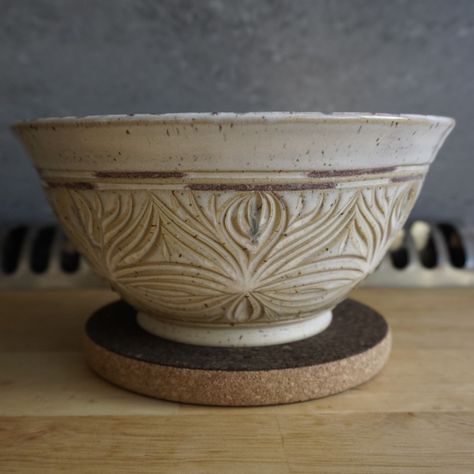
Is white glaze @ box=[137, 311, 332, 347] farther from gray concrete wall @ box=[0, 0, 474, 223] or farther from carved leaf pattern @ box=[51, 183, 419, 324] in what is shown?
gray concrete wall @ box=[0, 0, 474, 223]

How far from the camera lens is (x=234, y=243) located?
0.53 meters

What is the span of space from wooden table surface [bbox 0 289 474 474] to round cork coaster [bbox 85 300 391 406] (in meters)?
0.01

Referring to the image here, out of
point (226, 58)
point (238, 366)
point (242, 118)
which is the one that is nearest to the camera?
point (242, 118)

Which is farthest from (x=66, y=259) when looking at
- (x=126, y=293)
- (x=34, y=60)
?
(x=126, y=293)

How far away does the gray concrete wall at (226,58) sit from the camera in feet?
3.63

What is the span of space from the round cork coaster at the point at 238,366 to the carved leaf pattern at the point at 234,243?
0.13ft

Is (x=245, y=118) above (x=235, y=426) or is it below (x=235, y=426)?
above

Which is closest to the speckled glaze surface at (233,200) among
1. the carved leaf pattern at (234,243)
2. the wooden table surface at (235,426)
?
the carved leaf pattern at (234,243)

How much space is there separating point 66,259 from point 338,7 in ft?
2.27

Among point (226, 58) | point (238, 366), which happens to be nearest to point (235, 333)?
point (238, 366)

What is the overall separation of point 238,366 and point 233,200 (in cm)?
17

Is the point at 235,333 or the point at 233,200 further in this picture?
the point at 235,333

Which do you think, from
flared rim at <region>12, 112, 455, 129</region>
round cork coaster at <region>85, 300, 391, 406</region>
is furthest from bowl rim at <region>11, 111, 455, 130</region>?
round cork coaster at <region>85, 300, 391, 406</region>

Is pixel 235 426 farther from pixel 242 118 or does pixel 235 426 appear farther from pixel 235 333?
pixel 242 118
